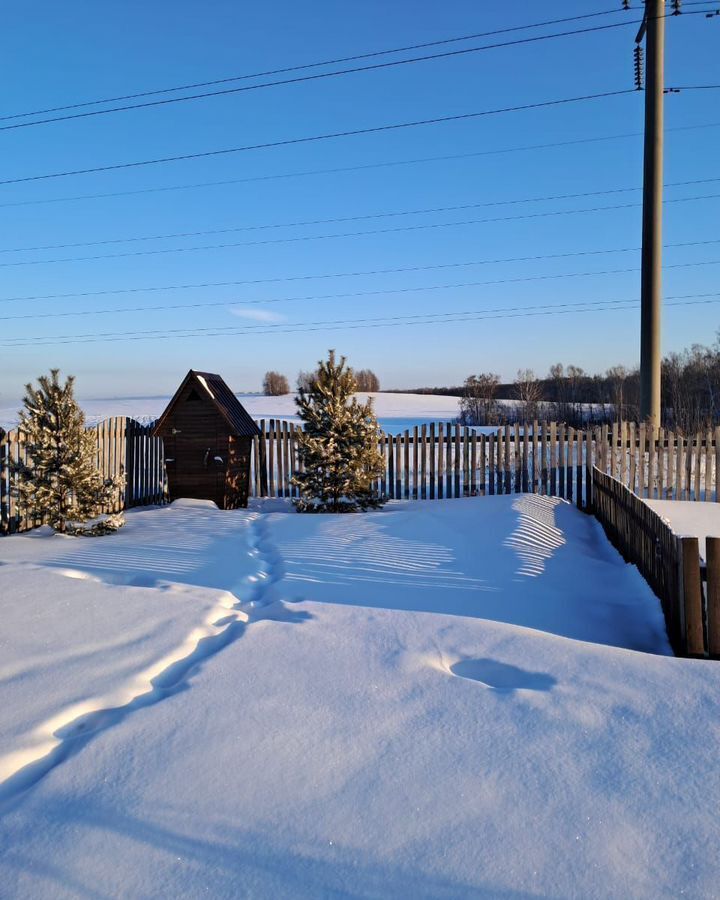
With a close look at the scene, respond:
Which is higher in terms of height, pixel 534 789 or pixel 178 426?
pixel 178 426

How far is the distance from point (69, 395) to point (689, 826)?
393 inches

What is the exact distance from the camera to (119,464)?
43.2 ft

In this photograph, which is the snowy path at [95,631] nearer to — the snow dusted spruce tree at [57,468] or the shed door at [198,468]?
the snow dusted spruce tree at [57,468]

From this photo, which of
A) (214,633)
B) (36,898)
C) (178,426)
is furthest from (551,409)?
(36,898)

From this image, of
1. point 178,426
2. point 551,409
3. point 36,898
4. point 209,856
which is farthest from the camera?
point 551,409

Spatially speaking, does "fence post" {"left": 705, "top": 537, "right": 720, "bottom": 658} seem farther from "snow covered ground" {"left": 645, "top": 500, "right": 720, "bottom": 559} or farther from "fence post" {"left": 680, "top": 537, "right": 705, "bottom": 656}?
"snow covered ground" {"left": 645, "top": 500, "right": 720, "bottom": 559}

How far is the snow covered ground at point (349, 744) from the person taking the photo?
2312 mm

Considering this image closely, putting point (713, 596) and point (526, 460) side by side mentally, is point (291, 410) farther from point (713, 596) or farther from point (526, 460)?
point (713, 596)

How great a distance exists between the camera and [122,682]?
154 inches

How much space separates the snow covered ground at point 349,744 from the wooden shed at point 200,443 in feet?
22.2

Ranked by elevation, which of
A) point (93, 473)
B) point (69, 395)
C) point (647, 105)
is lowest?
point (93, 473)

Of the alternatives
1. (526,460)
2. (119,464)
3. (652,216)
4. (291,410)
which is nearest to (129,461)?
(119,464)

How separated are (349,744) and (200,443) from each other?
10472 millimetres

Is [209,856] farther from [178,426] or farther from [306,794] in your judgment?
[178,426]
